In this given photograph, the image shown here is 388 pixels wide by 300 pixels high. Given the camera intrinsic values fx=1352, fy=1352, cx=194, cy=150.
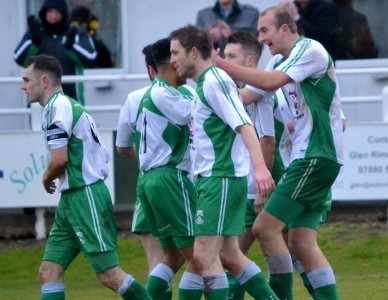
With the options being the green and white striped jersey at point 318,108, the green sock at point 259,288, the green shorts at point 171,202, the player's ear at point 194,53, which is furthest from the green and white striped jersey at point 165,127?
the green sock at point 259,288

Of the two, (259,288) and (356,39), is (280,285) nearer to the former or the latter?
(259,288)

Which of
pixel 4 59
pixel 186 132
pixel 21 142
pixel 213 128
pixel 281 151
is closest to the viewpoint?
pixel 213 128

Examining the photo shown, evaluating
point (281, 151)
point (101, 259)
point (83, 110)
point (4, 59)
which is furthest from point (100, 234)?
point (4, 59)

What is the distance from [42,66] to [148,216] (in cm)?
136

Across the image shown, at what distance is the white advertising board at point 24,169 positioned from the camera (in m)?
14.9

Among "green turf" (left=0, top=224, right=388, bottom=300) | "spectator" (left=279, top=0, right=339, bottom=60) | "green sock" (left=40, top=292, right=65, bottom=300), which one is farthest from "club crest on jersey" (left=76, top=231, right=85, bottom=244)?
"spectator" (left=279, top=0, right=339, bottom=60)

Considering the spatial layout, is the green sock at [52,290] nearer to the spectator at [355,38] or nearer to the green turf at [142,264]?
the green turf at [142,264]

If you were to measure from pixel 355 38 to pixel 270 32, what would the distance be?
795 centimetres

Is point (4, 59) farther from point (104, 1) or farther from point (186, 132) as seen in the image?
point (186, 132)

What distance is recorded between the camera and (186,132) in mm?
9992

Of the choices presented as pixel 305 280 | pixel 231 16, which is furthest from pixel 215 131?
pixel 231 16

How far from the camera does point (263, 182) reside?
8703mm

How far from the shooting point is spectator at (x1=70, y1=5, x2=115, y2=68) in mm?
17203

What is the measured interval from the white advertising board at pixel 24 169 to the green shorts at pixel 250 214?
4.37 metres
